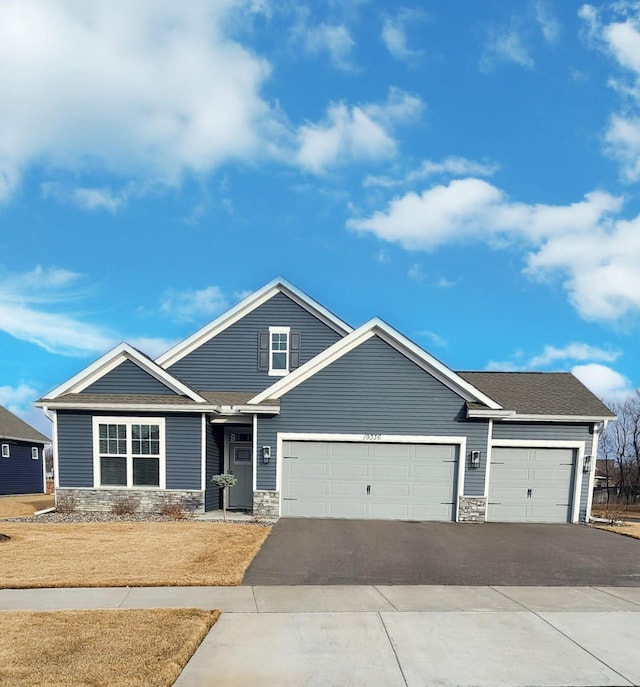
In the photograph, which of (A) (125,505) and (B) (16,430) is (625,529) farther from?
(B) (16,430)

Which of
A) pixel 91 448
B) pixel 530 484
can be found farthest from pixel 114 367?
pixel 530 484

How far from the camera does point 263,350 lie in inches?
681

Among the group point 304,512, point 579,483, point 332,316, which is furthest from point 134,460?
point 579,483

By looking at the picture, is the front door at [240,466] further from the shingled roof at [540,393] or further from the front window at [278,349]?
Result: the shingled roof at [540,393]

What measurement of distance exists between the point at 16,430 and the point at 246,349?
18234mm

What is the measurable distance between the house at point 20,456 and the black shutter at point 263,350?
55.6 ft

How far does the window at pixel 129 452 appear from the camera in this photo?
46.5 ft

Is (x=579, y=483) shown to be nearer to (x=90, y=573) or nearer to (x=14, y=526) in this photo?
(x=90, y=573)

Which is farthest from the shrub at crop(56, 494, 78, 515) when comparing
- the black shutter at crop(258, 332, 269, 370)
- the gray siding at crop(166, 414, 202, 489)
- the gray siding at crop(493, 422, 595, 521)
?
the gray siding at crop(493, 422, 595, 521)

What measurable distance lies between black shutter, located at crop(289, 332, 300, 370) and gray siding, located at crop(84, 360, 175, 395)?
14.6 feet

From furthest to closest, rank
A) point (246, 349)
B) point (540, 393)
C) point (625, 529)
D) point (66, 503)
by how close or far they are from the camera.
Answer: point (246, 349), point (540, 393), point (66, 503), point (625, 529)

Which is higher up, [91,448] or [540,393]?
[540,393]

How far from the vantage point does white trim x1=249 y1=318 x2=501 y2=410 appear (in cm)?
1376

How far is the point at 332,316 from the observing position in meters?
17.3
